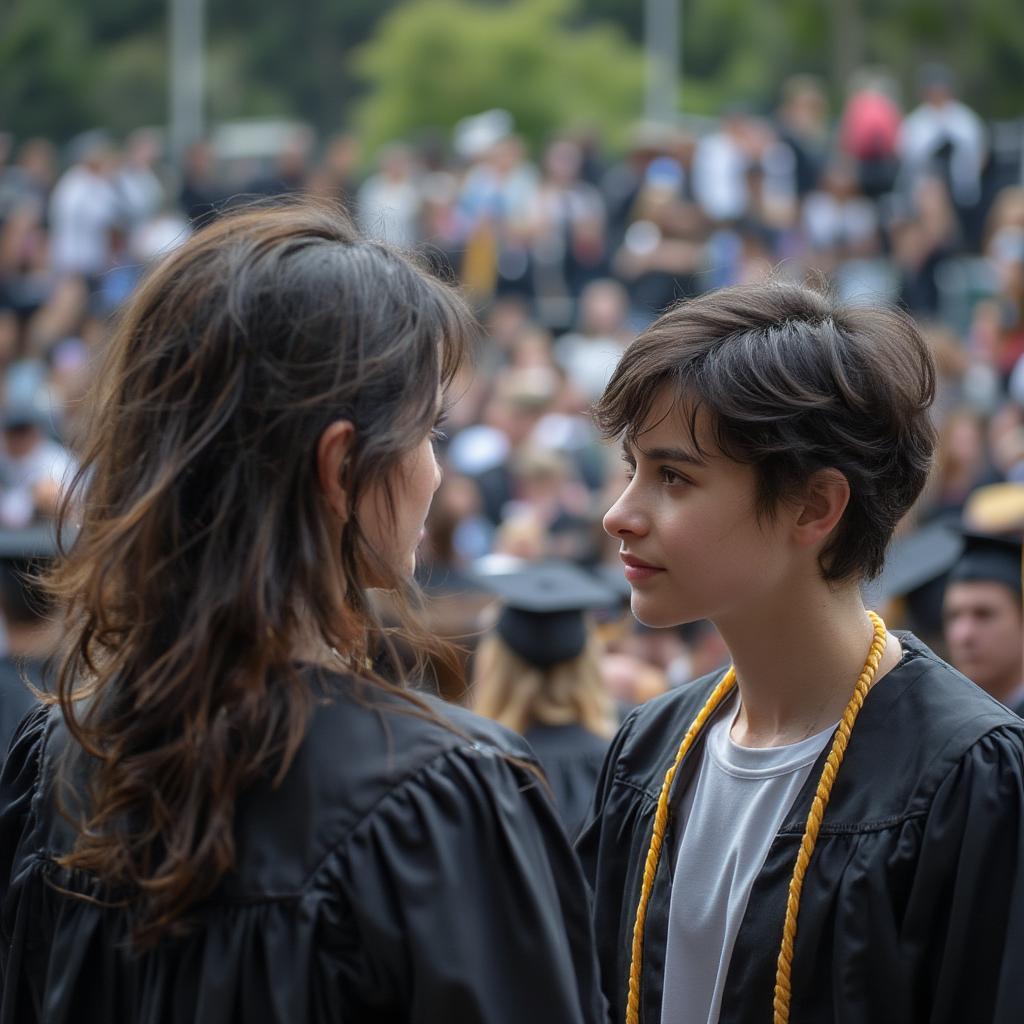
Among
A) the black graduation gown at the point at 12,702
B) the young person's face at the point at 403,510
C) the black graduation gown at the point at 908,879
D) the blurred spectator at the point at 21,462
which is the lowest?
the blurred spectator at the point at 21,462

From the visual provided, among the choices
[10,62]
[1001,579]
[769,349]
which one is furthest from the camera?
[10,62]

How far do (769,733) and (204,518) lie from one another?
1017 millimetres

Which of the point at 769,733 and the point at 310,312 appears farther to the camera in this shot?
the point at 769,733

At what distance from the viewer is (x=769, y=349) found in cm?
223

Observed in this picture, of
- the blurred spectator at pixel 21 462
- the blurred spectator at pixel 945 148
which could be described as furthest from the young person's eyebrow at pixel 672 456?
the blurred spectator at pixel 945 148

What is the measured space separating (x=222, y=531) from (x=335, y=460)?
145 millimetres

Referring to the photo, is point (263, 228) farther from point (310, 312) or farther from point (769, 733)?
point (769, 733)

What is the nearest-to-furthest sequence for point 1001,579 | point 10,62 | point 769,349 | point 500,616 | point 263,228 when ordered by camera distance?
point 263,228 < point 769,349 < point 1001,579 < point 500,616 < point 10,62

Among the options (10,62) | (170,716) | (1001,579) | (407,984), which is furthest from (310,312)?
(10,62)

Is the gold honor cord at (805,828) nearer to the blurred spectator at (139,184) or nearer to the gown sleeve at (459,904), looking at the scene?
the gown sleeve at (459,904)

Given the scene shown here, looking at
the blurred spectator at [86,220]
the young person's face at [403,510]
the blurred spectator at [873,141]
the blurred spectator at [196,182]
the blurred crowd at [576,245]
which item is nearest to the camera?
the young person's face at [403,510]

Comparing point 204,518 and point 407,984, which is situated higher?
point 204,518

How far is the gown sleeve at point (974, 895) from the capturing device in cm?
200

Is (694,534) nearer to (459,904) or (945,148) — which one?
(459,904)
